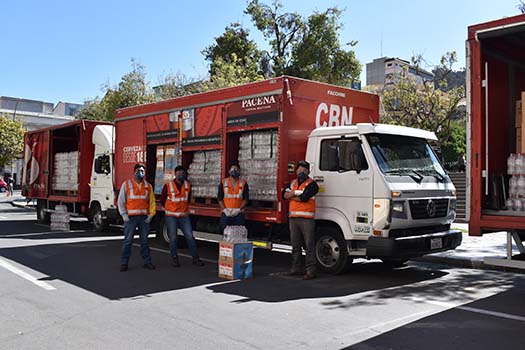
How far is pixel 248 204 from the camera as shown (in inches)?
362

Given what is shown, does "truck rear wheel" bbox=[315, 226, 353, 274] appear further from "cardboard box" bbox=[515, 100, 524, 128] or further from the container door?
the container door

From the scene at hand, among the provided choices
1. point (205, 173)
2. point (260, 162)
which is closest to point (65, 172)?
point (205, 173)

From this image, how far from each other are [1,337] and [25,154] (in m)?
15.0

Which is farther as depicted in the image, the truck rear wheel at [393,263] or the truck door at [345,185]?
the truck rear wheel at [393,263]

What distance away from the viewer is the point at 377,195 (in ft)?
24.3

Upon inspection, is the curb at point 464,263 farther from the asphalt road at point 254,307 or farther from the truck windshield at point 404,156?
the truck windshield at point 404,156

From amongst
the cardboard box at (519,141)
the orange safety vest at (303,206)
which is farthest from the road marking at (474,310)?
the orange safety vest at (303,206)

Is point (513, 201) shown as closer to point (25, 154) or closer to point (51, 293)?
point (51, 293)

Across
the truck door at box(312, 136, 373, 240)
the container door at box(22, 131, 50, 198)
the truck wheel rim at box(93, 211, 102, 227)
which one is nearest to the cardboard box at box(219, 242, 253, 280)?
the truck door at box(312, 136, 373, 240)

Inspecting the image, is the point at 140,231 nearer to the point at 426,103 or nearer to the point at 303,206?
the point at 303,206

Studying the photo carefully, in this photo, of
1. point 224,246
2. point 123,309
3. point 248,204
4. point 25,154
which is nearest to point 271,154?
point 248,204

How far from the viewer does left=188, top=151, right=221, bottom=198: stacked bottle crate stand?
9.95 metres

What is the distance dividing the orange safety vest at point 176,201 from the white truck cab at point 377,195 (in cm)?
247

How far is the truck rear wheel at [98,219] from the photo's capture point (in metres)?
14.3
